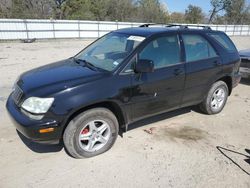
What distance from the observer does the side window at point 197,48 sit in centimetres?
428

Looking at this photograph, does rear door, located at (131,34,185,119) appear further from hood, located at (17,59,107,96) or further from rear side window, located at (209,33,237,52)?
rear side window, located at (209,33,237,52)

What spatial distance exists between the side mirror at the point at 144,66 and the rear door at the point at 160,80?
0.13 metres

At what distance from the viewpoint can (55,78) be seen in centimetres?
338

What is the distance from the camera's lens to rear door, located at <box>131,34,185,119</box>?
3.66 meters

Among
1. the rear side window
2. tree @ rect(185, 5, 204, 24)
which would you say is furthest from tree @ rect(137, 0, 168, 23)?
the rear side window

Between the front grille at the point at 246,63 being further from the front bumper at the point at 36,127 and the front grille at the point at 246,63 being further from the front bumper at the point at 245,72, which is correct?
the front bumper at the point at 36,127

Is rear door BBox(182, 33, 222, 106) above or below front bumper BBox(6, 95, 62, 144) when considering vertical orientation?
above

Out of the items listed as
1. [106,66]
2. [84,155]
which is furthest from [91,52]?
[84,155]

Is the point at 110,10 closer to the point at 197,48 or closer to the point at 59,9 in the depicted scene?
the point at 59,9

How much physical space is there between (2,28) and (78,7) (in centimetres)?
1741

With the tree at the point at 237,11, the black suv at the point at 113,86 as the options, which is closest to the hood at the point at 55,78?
the black suv at the point at 113,86

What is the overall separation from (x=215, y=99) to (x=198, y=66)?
1099mm

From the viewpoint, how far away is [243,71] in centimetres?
741

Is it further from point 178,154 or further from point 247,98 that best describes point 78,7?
point 178,154
